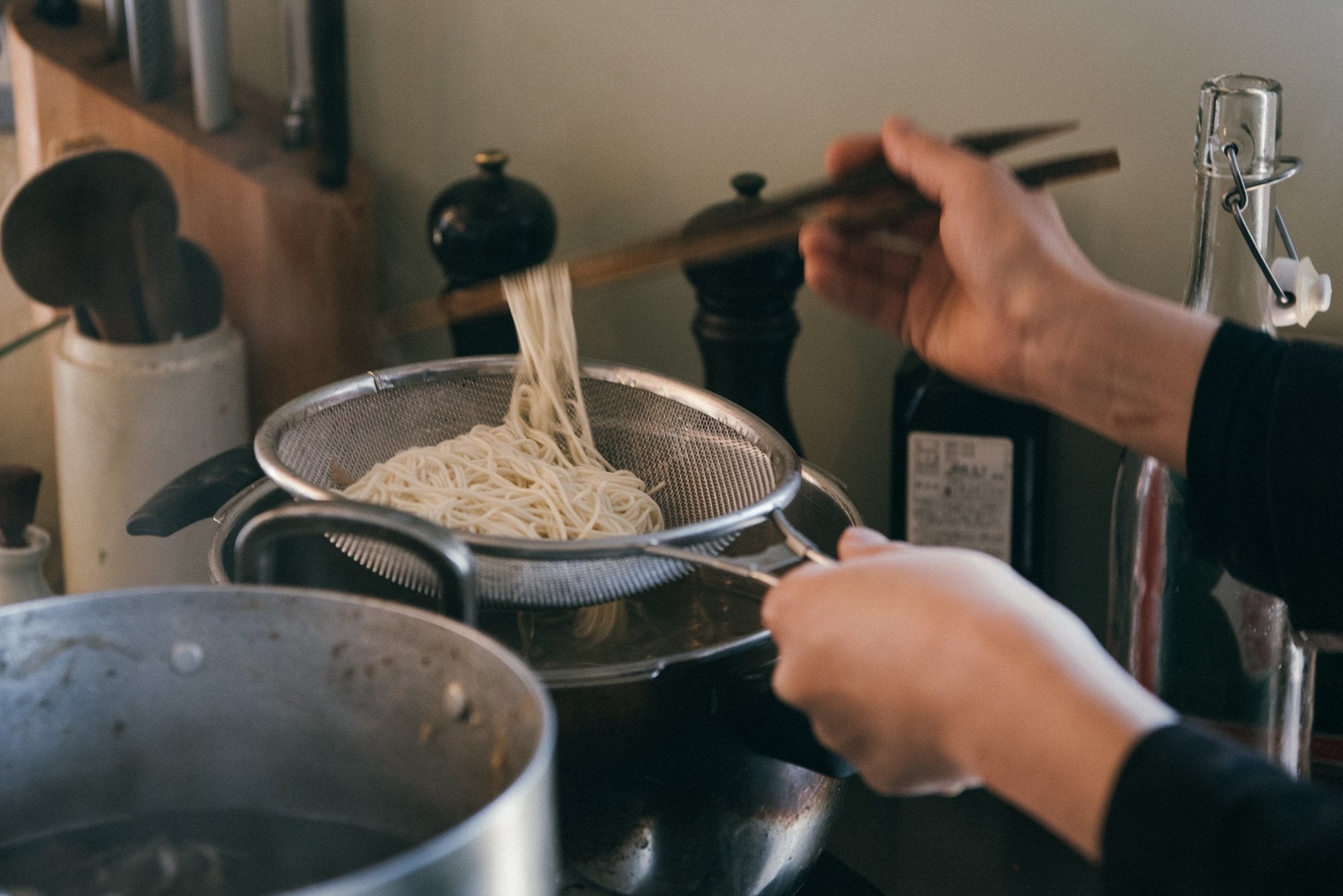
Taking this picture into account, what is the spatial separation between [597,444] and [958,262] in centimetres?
38

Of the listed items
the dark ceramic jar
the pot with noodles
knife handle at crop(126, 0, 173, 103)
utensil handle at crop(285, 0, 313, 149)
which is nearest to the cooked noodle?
the pot with noodles

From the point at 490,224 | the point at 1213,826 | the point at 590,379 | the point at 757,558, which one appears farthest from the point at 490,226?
the point at 1213,826

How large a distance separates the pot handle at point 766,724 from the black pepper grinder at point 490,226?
0.63 metres

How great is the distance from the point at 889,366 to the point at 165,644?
862 mm

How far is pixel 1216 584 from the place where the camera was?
3.28 feet

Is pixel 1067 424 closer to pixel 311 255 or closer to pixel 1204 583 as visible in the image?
pixel 1204 583

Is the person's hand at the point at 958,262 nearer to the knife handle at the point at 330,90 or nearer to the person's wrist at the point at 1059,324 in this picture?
the person's wrist at the point at 1059,324

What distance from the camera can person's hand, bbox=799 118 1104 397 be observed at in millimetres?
811

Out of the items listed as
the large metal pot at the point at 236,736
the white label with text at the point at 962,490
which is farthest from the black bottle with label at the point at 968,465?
the large metal pot at the point at 236,736

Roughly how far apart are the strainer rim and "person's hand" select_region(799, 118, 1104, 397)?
13 cm

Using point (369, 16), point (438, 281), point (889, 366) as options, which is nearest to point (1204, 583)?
point (889, 366)

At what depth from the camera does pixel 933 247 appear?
0.94m

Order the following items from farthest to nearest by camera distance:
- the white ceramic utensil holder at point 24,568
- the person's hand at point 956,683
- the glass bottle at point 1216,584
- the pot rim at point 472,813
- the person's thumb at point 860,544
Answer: the white ceramic utensil holder at point 24,568 < the glass bottle at point 1216,584 < the person's thumb at point 860,544 < the person's hand at point 956,683 < the pot rim at point 472,813

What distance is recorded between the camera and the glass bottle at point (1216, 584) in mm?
933
